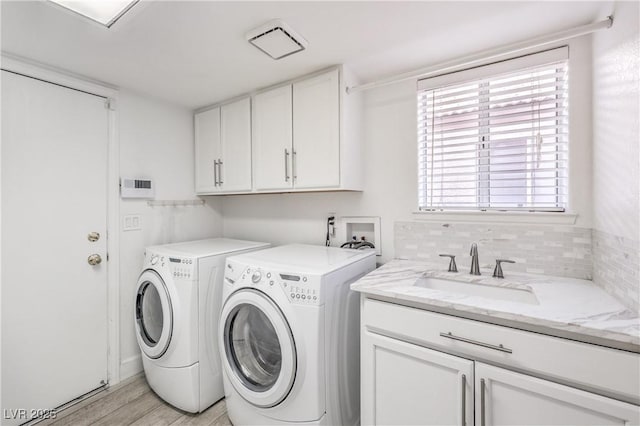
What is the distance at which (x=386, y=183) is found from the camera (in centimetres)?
200

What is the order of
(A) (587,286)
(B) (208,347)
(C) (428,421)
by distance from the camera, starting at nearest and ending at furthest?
(C) (428,421)
(A) (587,286)
(B) (208,347)

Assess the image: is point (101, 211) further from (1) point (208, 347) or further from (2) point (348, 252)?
(2) point (348, 252)

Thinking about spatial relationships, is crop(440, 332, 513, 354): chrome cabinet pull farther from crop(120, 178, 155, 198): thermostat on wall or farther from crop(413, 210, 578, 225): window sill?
crop(120, 178, 155, 198): thermostat on wall

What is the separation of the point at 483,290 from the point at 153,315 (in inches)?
86.9

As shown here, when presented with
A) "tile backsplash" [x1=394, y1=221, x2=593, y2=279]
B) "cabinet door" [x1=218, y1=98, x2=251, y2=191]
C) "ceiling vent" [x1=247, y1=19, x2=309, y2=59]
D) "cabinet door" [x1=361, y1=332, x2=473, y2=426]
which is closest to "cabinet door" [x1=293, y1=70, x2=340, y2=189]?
"ceiling vent" [x1=247, y1=19, x2=309, y2=59]

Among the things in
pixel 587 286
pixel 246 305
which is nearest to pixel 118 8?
pixel 246 305

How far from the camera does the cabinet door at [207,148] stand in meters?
2.49

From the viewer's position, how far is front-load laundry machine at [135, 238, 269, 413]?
1.76 metres

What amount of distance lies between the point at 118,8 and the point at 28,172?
3.90ft

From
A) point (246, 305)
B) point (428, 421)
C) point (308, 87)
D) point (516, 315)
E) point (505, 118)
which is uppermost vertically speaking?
point (308, 87)

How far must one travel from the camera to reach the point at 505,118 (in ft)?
5.38

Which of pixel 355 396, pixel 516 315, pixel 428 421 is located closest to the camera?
pixel 516 315

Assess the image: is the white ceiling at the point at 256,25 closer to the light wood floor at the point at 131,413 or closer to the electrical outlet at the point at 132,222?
the electrical outlet at the point at 132,222

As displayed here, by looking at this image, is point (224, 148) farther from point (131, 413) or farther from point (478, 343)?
point (478, 343)
